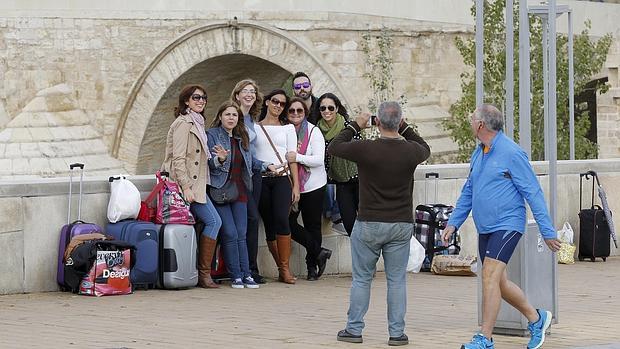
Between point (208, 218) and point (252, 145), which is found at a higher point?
point (252, 145)

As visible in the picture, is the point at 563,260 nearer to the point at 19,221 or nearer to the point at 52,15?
the point at 19,221

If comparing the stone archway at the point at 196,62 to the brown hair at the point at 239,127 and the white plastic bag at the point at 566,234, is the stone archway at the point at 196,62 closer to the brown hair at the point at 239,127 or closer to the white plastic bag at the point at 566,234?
the white plastic bag at the point at 566,234

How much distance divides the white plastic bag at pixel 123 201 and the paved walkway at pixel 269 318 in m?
0.61

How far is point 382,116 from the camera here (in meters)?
8.89

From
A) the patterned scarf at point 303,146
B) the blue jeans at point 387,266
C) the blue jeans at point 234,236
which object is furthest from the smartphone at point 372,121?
the patterned scarf at point 303,146

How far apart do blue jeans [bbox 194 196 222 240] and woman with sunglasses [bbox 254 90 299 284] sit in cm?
63

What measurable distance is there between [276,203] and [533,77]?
1145 cm

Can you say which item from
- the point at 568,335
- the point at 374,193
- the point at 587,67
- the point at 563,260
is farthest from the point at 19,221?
the point at 587,67

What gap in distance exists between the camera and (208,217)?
11641 millimetres

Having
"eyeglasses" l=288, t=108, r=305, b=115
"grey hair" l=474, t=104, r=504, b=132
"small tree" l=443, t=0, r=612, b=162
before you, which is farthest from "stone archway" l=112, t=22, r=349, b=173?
"grey hair" l=474, t=104, r=504, b=132

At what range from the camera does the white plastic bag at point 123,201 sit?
1155 cm

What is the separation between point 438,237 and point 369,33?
11565mm

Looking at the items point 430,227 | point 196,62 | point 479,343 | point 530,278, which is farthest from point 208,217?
point 196,62

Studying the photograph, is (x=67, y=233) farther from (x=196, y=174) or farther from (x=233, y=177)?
(x=233, y=177)
